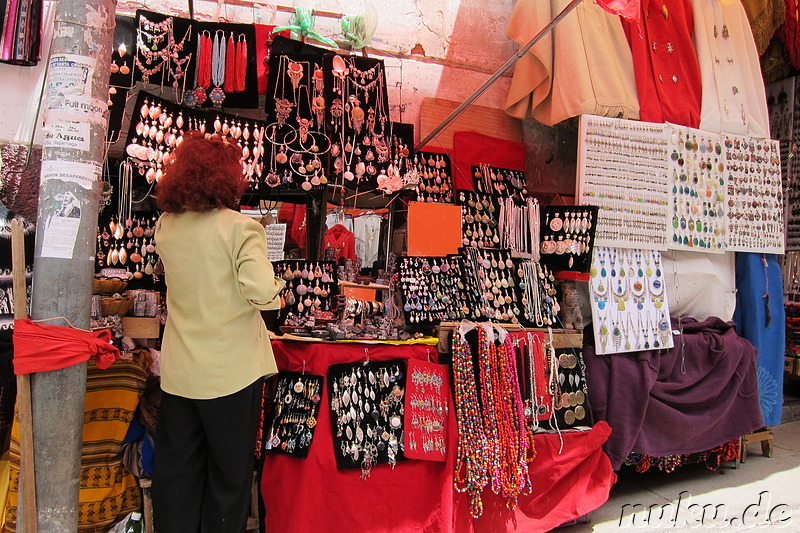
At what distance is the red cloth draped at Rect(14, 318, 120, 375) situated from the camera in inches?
80.5

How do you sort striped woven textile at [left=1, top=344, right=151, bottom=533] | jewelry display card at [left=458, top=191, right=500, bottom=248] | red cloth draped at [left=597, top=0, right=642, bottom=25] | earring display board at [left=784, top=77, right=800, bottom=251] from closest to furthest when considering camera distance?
striped woven textile at [left=1, top=344, right=151, bottom=533] < red cloth draped at [left=597, top=0, right=642, bottom=25] < jewelry display card at [left=458, top=191, right=500, bottom=248] < earring display board at [left=784, top=77, right=800, bottom=251]

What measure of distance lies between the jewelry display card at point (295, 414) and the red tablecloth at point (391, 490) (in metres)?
0.04

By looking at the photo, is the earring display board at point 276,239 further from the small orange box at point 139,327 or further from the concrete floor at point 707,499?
the concrete floor at point 707,499

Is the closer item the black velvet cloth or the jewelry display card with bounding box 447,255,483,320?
the jewelry display card with bounding box 447,255,483,320

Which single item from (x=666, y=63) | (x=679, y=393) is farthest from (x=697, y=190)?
(x=679, y=393)

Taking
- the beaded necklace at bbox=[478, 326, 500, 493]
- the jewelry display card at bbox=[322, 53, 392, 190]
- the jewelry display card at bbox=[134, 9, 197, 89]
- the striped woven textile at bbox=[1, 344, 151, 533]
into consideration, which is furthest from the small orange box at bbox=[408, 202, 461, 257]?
the striped woven textile at bbox=[1, 344, 151, 533]

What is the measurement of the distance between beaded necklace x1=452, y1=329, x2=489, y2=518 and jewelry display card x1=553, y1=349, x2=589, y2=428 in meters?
0.66

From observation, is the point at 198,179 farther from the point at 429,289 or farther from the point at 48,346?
the point at 429,289

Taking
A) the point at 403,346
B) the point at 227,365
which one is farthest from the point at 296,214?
the point at 227,365

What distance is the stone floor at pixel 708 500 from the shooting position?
3.35 metres

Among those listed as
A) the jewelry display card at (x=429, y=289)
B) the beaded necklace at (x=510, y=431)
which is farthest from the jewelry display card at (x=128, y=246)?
the beaded necklace at (x=510, y=431)

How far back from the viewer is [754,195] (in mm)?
4652

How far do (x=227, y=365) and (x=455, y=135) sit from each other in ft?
9.32

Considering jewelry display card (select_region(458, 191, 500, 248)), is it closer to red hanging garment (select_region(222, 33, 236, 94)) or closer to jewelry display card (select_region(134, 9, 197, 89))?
red hanging garment (select_region(222, 33, 236, 94))
